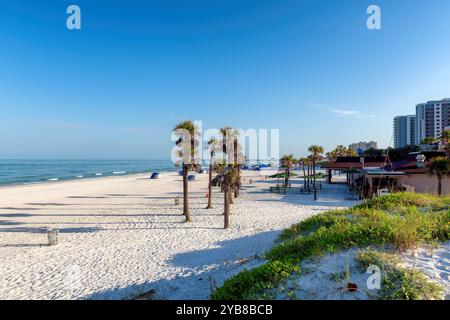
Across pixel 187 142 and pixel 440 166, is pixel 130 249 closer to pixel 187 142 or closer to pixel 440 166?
pixel 187 142

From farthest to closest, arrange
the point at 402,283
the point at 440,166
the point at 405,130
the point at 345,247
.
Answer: the point at 405,130 → the point at 440,166 → the point at 345,247 → the point at 402,283

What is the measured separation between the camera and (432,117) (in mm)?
95750

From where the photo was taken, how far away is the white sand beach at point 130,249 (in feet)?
24.6

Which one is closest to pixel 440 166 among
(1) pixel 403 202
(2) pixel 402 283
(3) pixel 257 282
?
(1) pixel 403 202

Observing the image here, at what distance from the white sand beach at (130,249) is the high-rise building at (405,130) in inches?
4422

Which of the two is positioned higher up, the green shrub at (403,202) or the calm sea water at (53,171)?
the green shrub at (403,202)

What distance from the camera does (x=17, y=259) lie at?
10.6m

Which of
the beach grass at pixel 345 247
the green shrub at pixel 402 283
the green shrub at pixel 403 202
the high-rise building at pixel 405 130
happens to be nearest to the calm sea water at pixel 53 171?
the beach grass at pixel 345 247

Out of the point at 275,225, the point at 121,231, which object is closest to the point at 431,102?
the point at 275,225

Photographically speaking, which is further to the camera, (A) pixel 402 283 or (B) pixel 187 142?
(B) pixel 187 142

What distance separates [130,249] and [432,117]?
121 metres

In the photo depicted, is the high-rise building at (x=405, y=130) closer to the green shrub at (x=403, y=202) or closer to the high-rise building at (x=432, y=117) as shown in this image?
the high-rise building at (x=432, y=117)
